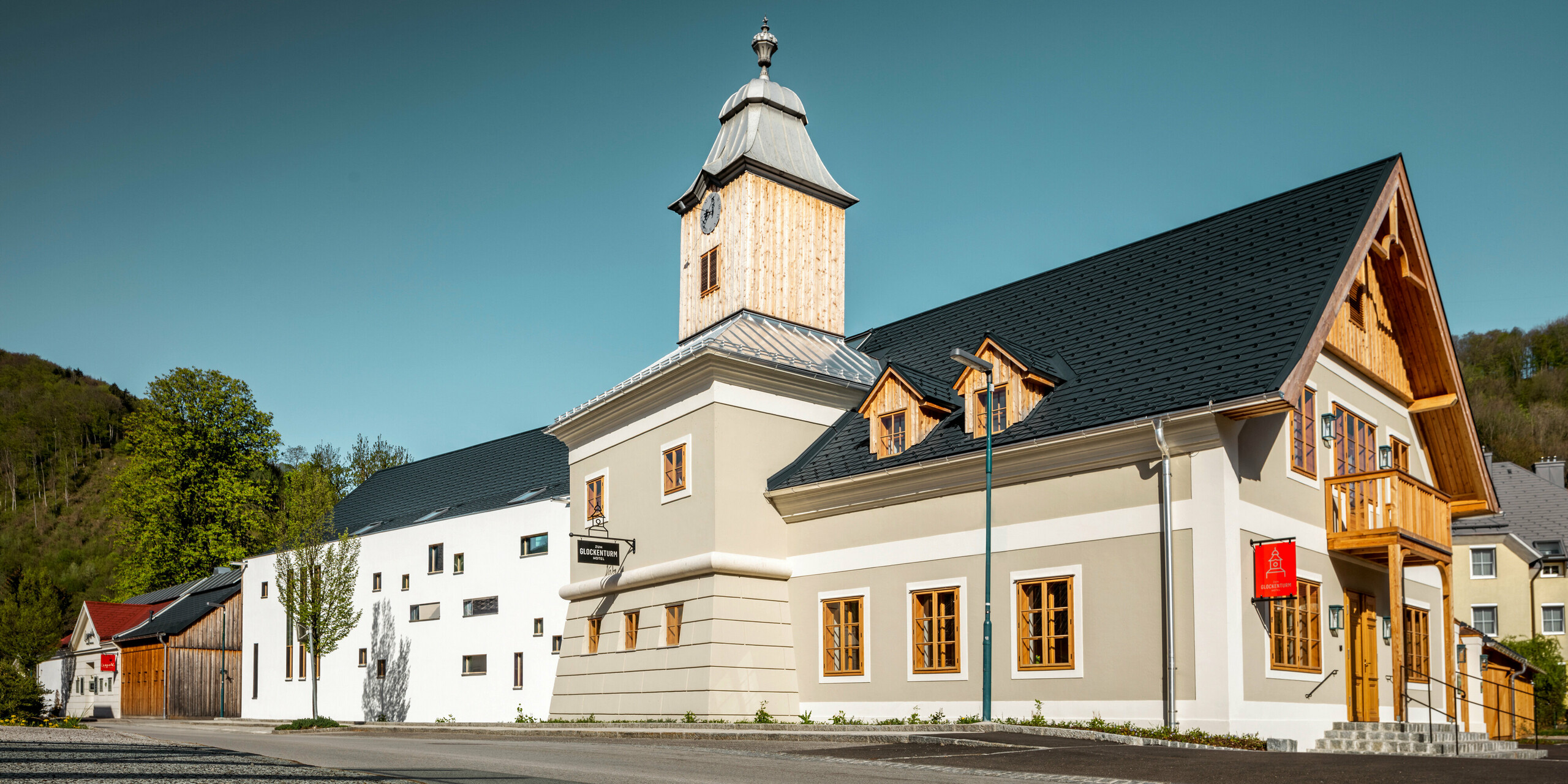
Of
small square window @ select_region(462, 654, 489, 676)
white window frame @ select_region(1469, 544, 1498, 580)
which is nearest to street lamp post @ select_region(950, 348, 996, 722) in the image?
small square window @ select_region(462, 654, 489, 676)

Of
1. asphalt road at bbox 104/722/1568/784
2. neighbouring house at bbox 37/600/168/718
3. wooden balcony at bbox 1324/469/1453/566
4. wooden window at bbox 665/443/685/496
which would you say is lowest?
neighbouring house at bbox 37/600/168/718

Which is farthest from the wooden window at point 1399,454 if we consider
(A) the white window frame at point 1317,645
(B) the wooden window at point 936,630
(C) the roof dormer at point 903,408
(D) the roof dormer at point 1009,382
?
(B) the wooden window at point 936,630

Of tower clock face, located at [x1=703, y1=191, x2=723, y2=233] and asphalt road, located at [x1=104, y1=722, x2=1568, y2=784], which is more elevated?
tower clock face, located at [x1=703, y1=191, x2=723, y2=233]

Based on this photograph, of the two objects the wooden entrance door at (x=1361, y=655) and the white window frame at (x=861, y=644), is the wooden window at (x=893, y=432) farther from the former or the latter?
the wooden entrance door at (x=1361, y=655)

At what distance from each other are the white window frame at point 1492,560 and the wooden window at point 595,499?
133ft

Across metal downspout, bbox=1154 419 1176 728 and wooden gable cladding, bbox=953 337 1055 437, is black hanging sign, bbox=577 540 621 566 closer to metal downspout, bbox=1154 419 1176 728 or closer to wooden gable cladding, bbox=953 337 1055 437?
wooden gable cladding, bbox=953 337 1055 437

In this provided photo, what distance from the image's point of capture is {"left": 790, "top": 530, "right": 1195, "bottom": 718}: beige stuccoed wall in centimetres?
1825

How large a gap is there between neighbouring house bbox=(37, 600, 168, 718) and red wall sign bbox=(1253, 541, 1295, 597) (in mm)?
52284

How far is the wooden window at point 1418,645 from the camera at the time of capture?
2297 centimetres

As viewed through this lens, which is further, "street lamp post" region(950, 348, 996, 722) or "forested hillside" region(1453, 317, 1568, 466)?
"forested hillside" region(1453, 317, 1568, 466)

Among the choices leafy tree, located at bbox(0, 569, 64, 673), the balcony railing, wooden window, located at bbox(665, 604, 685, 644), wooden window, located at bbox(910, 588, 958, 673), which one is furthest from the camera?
leafy tree, located at bbox(0, 569, 64, 673)

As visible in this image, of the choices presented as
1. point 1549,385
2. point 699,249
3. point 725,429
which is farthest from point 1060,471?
point 1549,385

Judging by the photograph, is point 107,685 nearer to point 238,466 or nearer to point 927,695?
point 238,466

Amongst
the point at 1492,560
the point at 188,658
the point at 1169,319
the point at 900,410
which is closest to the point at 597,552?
the point at 900,410
